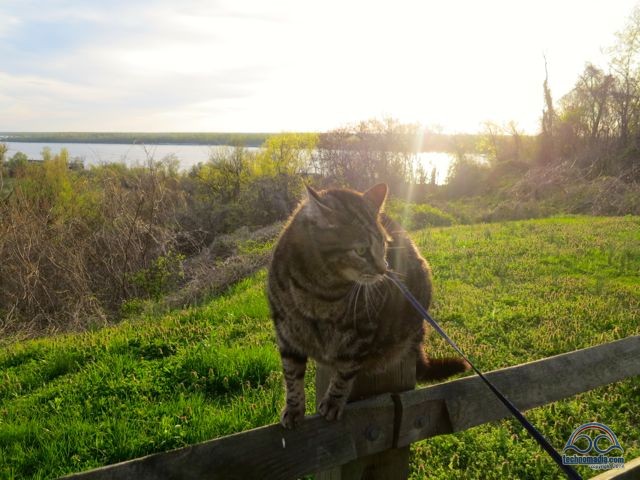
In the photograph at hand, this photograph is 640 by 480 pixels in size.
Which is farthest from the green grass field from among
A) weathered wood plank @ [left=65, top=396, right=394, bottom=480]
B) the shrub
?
the shrub

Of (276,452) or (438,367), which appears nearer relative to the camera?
(276,452)

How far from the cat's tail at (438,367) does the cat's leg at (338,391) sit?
647 millimetres

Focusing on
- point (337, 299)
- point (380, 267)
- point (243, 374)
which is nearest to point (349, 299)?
point (337, 299)

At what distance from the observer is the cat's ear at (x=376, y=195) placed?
2270 millimetres

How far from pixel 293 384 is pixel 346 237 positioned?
28.3 inches

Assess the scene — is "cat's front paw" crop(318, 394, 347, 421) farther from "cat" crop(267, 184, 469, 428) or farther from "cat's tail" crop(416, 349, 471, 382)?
"cat's tail" crop(416, 349, 471, 382)

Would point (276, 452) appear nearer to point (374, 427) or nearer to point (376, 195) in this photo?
point (374, 427)

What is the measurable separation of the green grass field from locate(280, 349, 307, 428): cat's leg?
5.54 ft

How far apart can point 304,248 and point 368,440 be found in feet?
2.83

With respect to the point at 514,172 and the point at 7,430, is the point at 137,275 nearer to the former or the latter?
the point at 7,430

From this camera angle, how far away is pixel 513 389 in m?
2.12

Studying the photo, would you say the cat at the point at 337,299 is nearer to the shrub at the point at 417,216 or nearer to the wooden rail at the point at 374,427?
the wooden rail at the point at 374,427

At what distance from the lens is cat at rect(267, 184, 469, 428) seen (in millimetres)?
1967

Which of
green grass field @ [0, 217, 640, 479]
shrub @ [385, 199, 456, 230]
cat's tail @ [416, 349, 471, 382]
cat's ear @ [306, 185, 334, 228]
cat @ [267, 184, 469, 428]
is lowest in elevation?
green grass field @ [0, 217, 640, 479]
